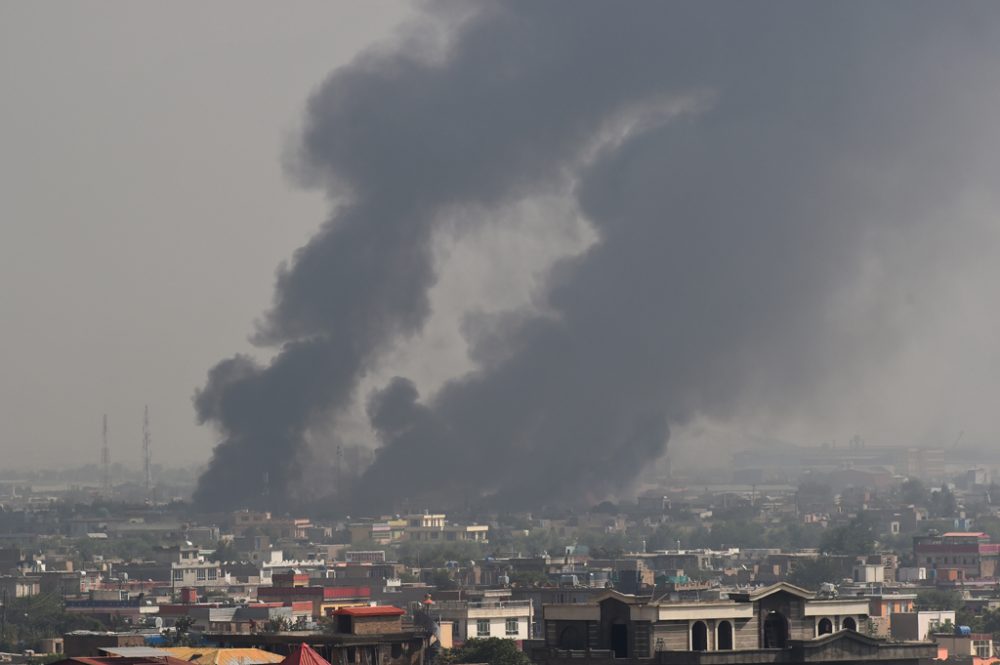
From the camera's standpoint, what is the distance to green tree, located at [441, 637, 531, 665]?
68.9 meters

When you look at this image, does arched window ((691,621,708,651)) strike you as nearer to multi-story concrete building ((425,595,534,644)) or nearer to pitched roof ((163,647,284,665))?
pitched roof ((163,647,284,665))

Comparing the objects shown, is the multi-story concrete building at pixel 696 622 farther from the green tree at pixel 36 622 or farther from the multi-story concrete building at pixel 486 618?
the green tree at pixel 36 622

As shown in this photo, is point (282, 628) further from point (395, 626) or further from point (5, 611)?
point (5, 611)

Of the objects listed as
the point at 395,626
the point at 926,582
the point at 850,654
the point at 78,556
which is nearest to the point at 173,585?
the point at 926,582

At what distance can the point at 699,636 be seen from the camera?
4197cm

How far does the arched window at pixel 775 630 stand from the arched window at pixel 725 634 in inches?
24.5

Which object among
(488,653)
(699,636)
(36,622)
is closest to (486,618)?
(488,653)

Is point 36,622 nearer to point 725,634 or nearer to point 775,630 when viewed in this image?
point 775,630

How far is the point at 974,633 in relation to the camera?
319 feet

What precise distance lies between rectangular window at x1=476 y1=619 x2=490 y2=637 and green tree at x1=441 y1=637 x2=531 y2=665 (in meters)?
Answer: 15.4

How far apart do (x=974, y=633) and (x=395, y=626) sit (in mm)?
45370

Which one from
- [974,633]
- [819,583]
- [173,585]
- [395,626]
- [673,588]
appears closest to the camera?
[395,626]

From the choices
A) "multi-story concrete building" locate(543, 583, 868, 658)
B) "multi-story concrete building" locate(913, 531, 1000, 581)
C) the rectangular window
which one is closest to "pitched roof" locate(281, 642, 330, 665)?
"multi-story concrete building" locate(543, 583, 868, 658)

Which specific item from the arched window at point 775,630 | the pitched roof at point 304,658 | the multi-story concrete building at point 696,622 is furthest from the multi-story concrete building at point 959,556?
the pitched roof at point 304,658
